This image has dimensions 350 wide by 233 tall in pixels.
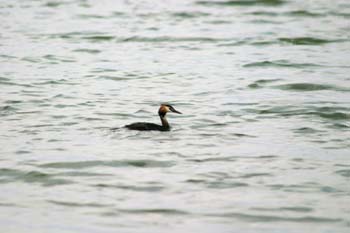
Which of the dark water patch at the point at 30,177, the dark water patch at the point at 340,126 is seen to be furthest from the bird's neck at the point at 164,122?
the dark water patch at the point at 30,177

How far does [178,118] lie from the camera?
17.3 m

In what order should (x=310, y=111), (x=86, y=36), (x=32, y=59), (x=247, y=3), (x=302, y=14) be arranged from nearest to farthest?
(x=310, y=111) → (x=32, y=59) → (x=86, y=36) → (x=302, y=14) → (x=247, y=3)

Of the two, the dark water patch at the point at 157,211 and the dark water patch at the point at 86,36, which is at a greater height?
the dark water patch at the point at 157,211

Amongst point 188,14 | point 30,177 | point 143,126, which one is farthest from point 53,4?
point 30,177

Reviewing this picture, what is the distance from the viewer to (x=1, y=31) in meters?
27.5

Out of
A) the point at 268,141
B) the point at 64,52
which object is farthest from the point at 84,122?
the point at 64,52

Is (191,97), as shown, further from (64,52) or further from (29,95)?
(64,52)

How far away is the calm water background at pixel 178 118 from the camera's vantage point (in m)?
Result: 11.7

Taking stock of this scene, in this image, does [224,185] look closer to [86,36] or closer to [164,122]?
[164,122]

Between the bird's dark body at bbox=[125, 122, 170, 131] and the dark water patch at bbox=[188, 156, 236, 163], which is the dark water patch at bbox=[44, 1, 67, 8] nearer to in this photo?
the bird's dark body at bbox=[125, 122, 170, 131]

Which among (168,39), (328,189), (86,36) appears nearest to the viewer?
(328,189)

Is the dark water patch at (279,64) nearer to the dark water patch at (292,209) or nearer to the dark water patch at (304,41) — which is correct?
the dark water patch at (304,41)

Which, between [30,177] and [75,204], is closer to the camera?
[75,204]

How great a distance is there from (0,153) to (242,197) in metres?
4.10
